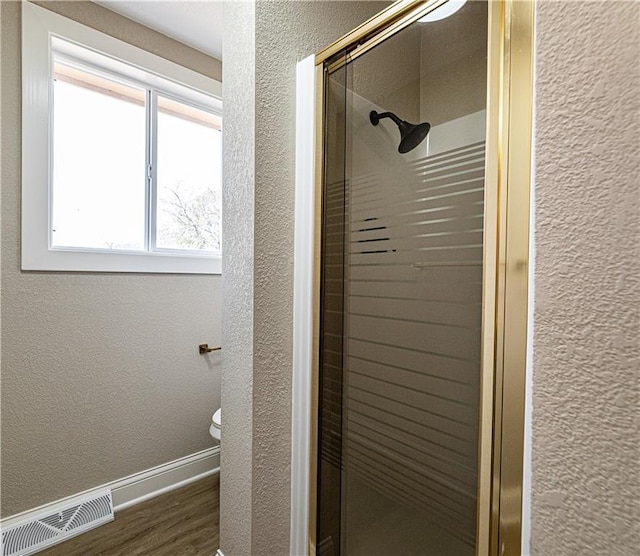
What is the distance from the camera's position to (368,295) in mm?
1104

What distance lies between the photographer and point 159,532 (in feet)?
5.15

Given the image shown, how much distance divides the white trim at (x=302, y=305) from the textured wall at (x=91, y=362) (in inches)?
39.8

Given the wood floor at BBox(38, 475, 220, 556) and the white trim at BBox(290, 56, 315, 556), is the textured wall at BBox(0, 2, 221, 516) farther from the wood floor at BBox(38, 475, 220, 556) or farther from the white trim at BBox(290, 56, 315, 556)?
the white trim at BBox(290, 56, 315, 556)

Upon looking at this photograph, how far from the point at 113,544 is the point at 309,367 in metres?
1.20

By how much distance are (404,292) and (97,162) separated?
1.69 metres

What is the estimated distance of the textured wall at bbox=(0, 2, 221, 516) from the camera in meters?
1.48

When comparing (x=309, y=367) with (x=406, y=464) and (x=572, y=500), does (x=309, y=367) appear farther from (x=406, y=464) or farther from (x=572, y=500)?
(x=572, y=500)

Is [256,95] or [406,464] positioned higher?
[256,95]

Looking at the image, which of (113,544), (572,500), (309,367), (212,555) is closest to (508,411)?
(572,500)

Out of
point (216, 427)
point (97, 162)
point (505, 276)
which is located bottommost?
point (216, 427)

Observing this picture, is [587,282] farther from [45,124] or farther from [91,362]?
[45,124]

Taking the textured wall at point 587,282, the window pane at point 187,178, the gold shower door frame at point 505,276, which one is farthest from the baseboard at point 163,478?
the textured wall at point 587,282

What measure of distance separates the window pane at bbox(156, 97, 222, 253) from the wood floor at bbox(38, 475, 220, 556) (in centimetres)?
133

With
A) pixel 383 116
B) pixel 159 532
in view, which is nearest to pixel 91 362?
pixel 159 532
